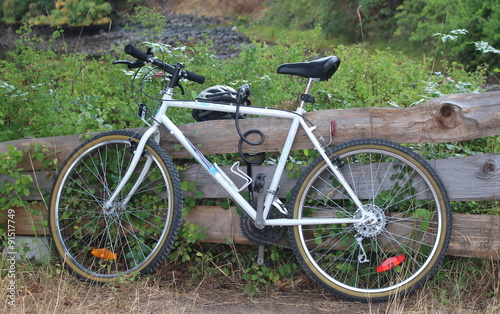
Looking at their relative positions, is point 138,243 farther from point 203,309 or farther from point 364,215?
point 364,215

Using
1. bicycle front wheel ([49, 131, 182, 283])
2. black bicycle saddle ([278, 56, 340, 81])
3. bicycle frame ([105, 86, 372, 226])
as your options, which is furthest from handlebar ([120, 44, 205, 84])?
black bicycle saddle ([278, 56, 340, 81])

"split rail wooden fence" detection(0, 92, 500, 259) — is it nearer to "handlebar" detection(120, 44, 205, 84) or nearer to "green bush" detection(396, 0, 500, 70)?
"handlebar" detection(120, 44, 205, 84)

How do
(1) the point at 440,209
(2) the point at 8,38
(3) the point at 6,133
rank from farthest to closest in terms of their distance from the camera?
(2) the point at 8,38
(3) the point at 6,133
(1) the point at 440,209

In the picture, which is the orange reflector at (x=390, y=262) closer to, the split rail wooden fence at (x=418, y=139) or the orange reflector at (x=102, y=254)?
the split rail wooden fence at (x=418, y=139)

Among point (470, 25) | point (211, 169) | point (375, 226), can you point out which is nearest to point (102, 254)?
point (211, 169)

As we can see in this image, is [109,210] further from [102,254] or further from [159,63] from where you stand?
[159,63]

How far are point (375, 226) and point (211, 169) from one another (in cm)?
108

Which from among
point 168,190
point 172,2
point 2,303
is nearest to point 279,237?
point 168,190

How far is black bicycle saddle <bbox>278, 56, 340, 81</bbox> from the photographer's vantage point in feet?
10.5

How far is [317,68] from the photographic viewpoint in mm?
3230

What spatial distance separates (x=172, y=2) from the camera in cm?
2670

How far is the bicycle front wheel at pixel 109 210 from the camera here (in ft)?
11.8

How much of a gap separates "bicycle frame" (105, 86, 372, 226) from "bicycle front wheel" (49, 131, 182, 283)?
89 mm

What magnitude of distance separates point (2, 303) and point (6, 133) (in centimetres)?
146
